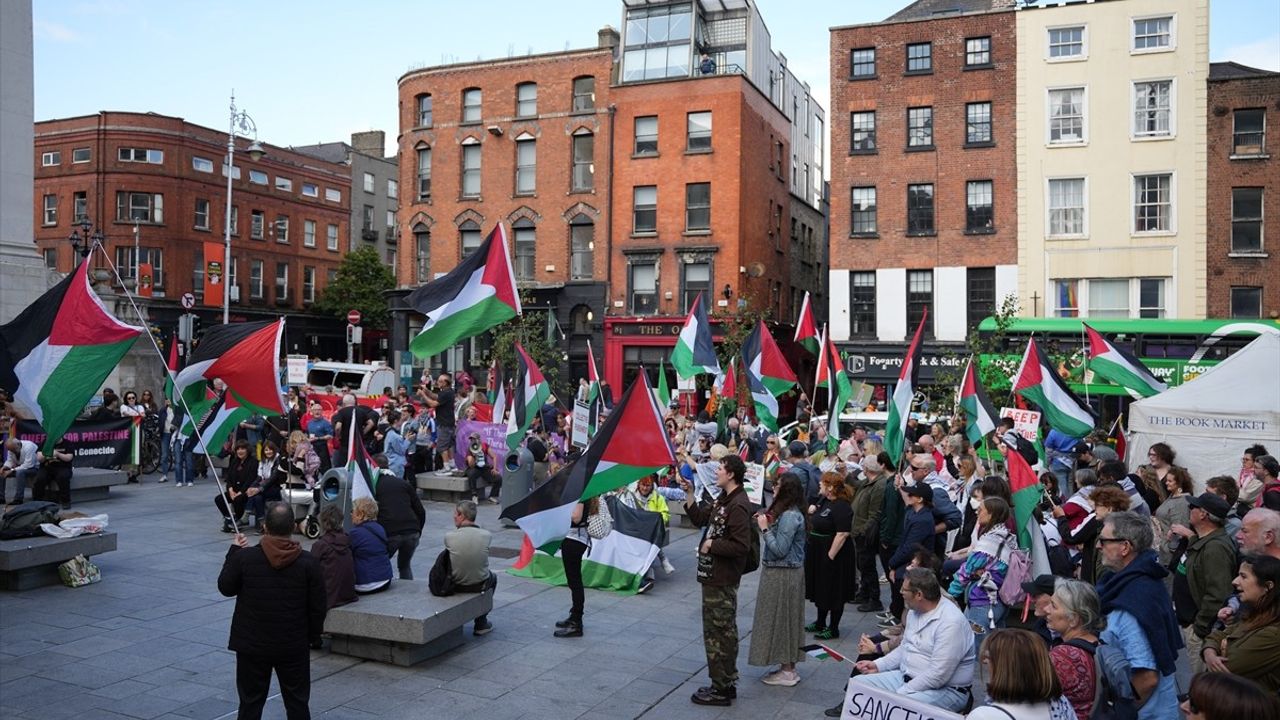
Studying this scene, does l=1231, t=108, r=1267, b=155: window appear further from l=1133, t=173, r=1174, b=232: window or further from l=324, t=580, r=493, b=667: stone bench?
l=324, t=580, r=493, b=667: stone bench

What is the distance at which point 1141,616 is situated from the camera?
5.52 m

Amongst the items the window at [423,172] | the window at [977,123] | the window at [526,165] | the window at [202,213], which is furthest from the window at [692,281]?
the window at [202,213]

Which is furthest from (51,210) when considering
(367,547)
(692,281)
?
(367,547)

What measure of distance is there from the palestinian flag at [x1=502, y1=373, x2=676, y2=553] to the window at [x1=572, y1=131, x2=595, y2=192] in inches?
1359

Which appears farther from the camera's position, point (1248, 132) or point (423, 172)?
point (423, 172)

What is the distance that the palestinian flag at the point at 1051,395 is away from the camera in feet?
48.6

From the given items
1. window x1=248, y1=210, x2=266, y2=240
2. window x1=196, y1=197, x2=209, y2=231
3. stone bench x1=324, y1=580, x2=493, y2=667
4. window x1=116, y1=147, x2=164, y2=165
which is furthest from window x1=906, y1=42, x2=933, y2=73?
window x1=116, y1=147, x2=164, y2=165

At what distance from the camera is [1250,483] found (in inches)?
413

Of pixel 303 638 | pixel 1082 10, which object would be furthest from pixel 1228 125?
pixel 303 638

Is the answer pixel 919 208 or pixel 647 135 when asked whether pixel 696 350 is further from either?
pixel 647 135

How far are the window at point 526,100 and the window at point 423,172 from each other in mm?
5256

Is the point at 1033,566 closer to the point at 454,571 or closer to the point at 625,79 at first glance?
the point at 454,571

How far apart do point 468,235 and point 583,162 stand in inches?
264

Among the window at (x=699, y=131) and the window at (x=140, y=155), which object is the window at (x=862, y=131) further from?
the window at (x=140, y=155)
